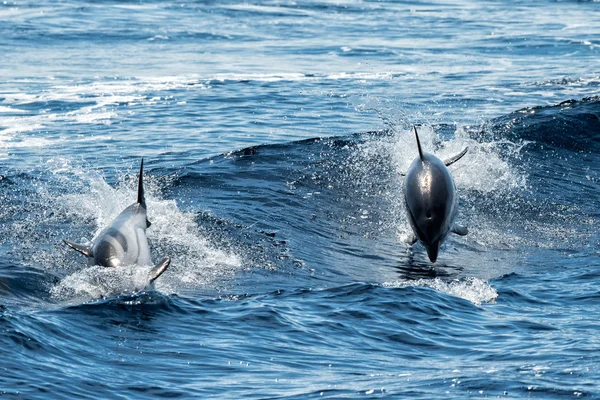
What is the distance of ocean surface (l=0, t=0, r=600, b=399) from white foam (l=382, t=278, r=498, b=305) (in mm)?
46

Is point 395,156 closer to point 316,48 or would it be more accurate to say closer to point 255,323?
point 255,323

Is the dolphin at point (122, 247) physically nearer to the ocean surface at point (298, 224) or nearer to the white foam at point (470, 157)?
the ocean surface at point (298, 224)

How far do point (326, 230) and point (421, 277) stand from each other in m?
3.08

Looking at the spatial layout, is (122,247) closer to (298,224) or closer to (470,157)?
Answer: (298,224)

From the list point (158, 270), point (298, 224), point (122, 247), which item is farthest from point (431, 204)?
point (298, 224)

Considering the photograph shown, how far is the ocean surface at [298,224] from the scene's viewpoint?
37.0 ft

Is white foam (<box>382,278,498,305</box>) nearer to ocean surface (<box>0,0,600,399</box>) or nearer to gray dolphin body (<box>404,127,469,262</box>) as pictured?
ocean surface (<box>0,0,600,399</box>)

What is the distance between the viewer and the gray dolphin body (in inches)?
528

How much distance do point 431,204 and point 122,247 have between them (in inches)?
158

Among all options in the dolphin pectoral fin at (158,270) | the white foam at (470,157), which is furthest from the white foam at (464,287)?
the white foam at (470,157)

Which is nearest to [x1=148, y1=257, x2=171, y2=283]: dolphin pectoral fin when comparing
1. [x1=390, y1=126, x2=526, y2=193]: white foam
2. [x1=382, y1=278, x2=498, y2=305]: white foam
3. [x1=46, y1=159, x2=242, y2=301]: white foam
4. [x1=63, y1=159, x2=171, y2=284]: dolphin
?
[x1=63, y1=159, x2=171, y2=284]: dolphin

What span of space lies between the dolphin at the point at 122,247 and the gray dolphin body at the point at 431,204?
3.21 metres

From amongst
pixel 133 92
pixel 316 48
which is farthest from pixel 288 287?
pixel 316 48

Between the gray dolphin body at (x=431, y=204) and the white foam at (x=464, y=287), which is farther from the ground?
the gray dolphin body at (x=431, y=204)
